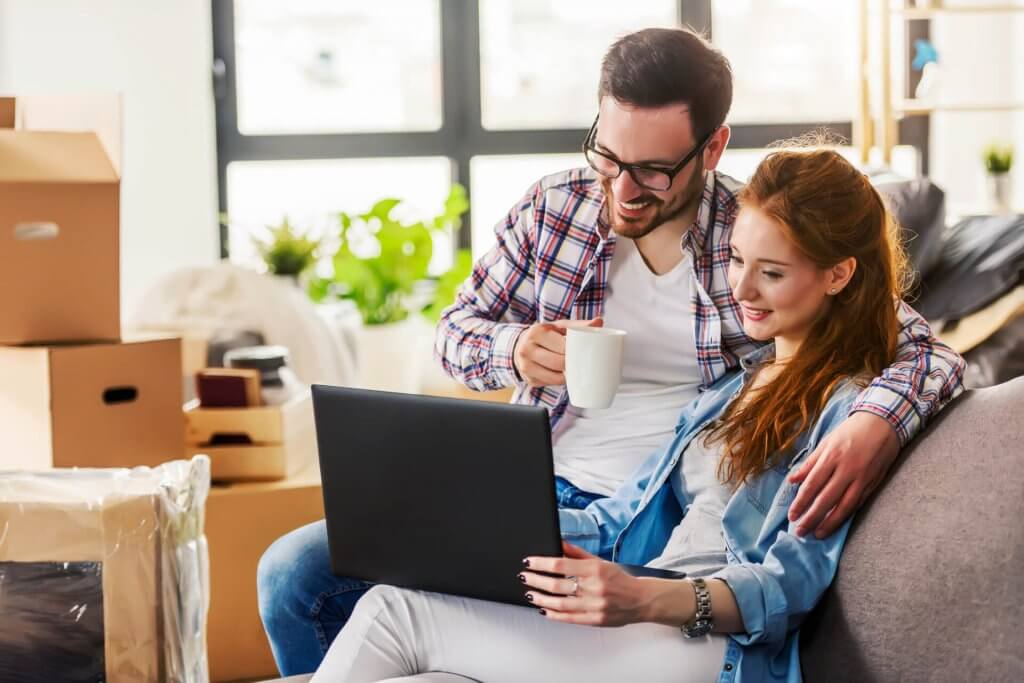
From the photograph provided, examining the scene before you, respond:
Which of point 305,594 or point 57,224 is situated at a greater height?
point 57,224

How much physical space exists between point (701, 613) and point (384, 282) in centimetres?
250

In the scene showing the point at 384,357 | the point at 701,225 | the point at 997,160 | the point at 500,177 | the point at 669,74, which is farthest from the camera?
the point at 500,177

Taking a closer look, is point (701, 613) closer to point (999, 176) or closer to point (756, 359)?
point (756, 359)

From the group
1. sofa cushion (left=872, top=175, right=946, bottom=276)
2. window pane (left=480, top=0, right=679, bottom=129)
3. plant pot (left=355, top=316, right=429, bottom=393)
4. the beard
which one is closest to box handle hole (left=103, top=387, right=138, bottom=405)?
the beard

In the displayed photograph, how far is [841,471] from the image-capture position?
1329mm

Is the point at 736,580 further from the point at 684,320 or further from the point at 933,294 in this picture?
the point at 933,294

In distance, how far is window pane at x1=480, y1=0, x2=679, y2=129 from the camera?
13.5 feet

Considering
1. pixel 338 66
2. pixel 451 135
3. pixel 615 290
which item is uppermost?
pixel 338 66

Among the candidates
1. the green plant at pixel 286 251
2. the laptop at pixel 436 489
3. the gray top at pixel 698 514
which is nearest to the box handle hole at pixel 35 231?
the laptop at pixel 436 489

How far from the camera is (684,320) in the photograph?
172 cm

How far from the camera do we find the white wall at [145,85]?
12.0ft

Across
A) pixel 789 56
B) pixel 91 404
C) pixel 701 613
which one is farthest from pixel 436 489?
pixel 789 56

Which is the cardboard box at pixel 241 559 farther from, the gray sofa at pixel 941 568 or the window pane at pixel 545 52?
the window pane at pixel 545 52

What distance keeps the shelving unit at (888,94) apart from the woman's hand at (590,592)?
2777 millimetres
